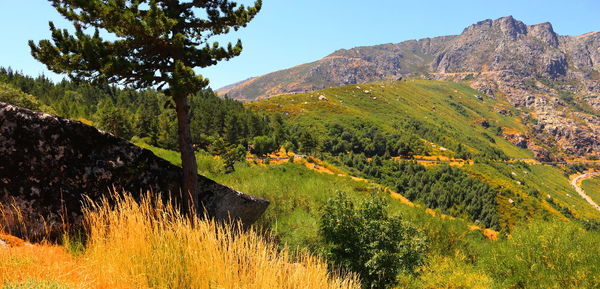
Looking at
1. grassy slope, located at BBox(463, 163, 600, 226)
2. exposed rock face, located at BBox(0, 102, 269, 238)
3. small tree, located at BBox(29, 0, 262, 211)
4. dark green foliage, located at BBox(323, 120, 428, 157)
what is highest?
small tree, located at BBox(29, 0, 262, 211)

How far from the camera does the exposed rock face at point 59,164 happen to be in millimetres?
7008

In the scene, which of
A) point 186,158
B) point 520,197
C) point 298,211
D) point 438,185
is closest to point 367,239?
point 298,211

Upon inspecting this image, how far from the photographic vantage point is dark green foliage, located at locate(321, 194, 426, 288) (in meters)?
20.4

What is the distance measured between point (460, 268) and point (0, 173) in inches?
1462

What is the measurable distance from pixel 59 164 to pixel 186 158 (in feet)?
13.1

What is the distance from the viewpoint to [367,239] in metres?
21.0

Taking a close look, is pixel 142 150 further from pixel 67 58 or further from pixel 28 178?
pixel 67 58

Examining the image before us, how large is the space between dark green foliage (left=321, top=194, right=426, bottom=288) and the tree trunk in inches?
478

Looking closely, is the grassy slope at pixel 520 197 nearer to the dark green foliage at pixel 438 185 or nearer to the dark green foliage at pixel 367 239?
the dark green foliage at pixel 438 185

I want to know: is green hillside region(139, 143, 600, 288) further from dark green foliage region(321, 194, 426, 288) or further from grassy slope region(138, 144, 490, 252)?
dark green foliage region(321, 194, 426, 288)

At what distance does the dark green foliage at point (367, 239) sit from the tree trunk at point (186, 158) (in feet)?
39.9

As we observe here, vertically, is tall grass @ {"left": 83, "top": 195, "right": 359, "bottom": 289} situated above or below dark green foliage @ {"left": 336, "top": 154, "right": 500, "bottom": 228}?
above

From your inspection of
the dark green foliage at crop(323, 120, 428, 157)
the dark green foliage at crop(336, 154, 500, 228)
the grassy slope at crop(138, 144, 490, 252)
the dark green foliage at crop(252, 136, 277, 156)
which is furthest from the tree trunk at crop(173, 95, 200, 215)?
the dark green foliage at crop(323, 120, 428, 157)

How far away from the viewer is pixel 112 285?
14.9 feet
